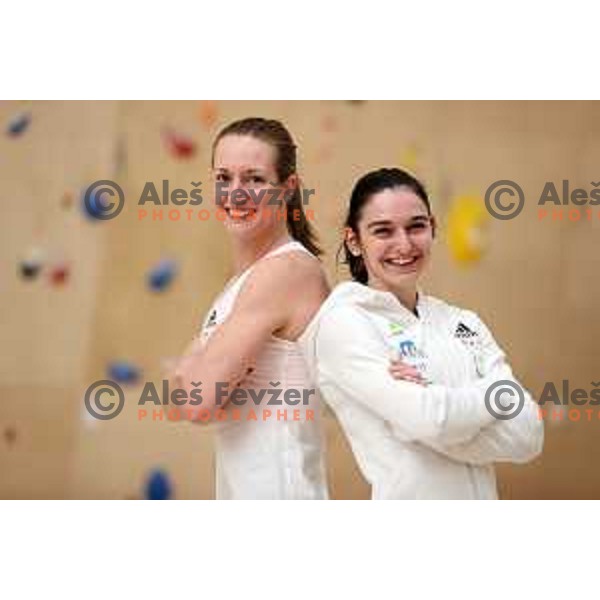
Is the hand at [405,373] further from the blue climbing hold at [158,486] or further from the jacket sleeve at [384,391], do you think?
the blue climbing hold at [158,486]

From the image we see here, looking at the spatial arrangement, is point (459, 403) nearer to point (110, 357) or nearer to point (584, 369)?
point (584, 369)

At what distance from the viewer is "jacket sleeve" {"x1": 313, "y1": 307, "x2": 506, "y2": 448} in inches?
76.9

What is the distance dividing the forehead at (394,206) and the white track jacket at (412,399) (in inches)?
6.5

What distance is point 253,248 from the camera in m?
2.28

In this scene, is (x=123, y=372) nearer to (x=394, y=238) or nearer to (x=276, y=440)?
(x=276, y=440)

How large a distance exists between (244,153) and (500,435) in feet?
2.84

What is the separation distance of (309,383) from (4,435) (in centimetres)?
86

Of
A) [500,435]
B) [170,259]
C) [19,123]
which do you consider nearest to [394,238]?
[500,435]

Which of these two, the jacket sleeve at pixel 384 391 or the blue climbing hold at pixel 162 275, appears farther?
the blue climbing hold at pixel 162 275

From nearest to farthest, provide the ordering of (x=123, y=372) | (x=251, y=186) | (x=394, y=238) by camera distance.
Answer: (x=394, y=238)
(x=251, y=186)
(x=123, y=372)

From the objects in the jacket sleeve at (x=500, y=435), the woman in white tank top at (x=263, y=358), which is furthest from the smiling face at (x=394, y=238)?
the jacket sleeve at (x=500, y=435)

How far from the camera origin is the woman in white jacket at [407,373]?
198 centimetres
